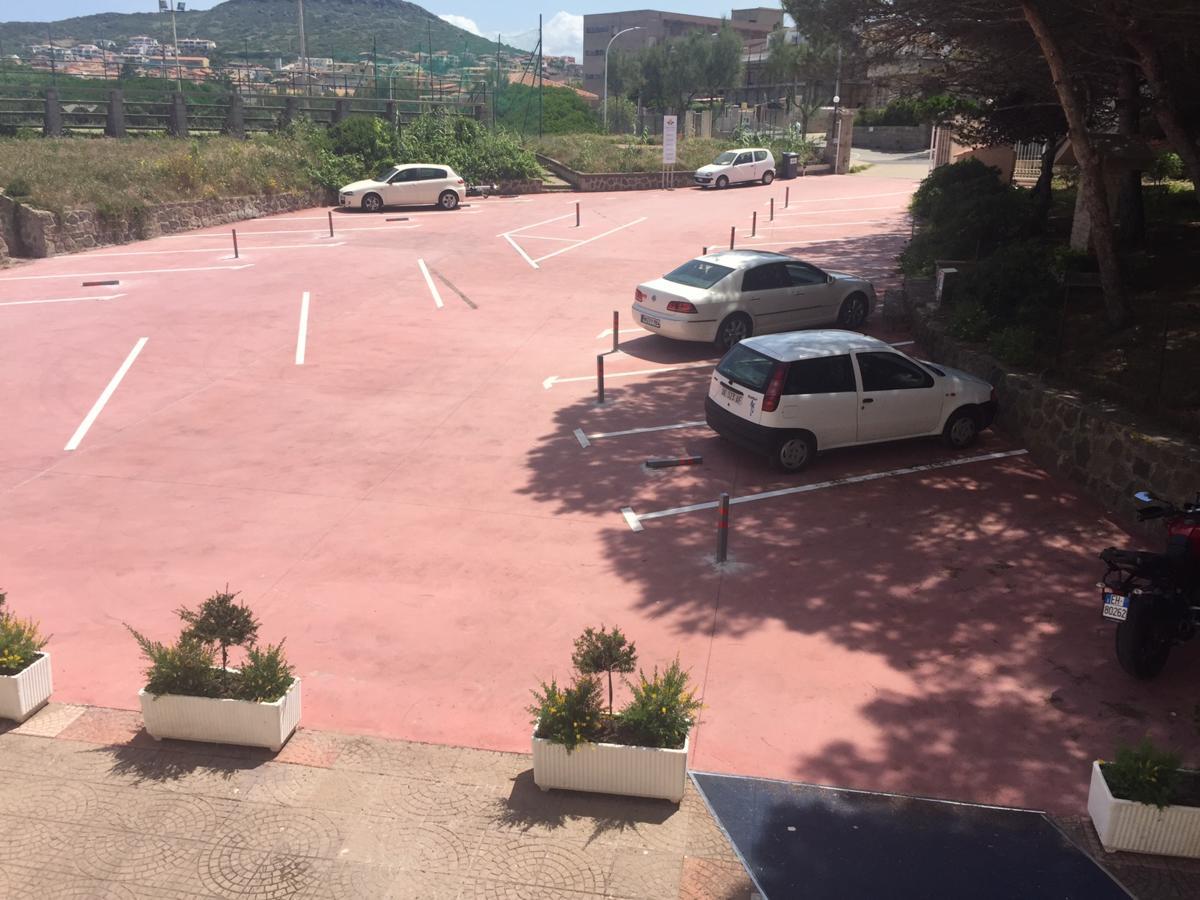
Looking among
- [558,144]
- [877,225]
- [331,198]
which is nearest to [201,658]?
[877,225]

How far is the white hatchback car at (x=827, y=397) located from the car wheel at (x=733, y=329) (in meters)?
4.72

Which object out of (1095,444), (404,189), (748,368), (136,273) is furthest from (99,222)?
(1095,444)

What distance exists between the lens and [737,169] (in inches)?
1725

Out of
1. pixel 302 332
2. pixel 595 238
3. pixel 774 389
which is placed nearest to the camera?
pixel 774 389

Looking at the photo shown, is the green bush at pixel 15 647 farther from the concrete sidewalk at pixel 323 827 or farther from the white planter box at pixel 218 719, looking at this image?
the white planter box at pixel 218 719

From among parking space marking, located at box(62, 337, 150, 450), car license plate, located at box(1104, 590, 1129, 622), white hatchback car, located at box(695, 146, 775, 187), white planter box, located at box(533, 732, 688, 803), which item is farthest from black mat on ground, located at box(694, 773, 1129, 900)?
white hatchback car, located at box(695, 146, 775, 187)

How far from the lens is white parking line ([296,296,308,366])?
55.9 ft

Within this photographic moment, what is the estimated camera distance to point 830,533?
34.4ft

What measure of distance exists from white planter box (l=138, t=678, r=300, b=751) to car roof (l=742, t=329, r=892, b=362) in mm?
7161

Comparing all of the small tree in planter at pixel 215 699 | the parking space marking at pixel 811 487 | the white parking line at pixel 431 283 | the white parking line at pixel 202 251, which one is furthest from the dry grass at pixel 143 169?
the small tree in planter at pixel 215 699

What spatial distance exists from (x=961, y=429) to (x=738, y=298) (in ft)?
18.3

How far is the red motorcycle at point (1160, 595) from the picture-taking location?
7410 millimetres

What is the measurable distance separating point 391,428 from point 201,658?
712 cm

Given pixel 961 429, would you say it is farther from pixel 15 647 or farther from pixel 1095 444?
pixel 15 647
